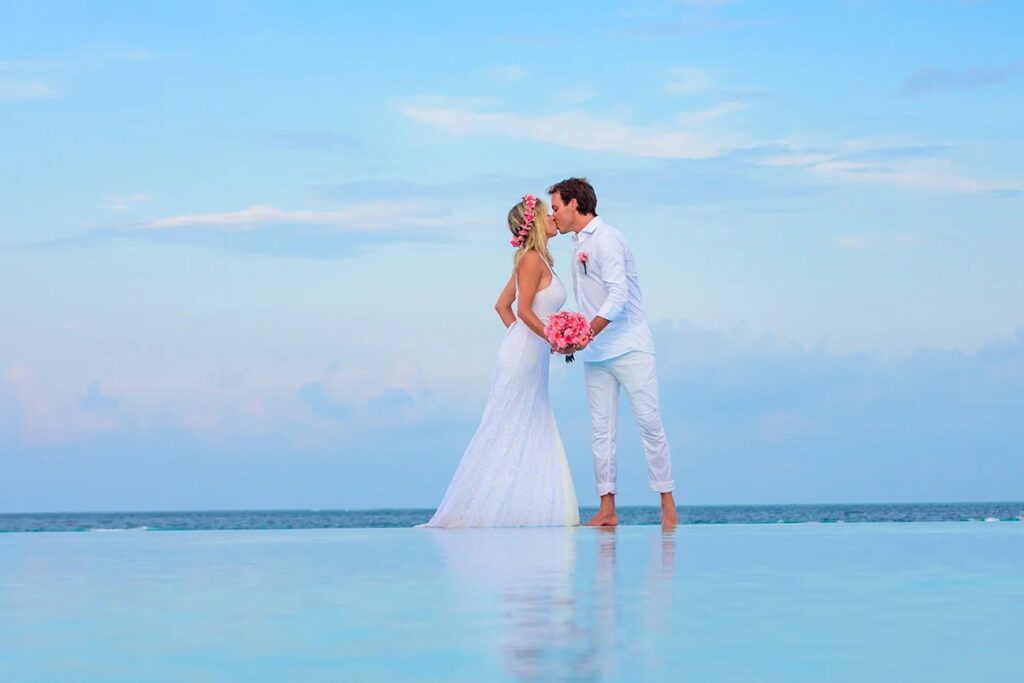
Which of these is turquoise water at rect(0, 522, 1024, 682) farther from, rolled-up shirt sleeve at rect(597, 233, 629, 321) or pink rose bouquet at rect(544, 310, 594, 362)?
rolled-up shirt sleeve at rect(597, 233, 629, 321)

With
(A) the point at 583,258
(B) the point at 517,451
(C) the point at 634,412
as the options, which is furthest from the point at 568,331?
(B) the point at 517,451

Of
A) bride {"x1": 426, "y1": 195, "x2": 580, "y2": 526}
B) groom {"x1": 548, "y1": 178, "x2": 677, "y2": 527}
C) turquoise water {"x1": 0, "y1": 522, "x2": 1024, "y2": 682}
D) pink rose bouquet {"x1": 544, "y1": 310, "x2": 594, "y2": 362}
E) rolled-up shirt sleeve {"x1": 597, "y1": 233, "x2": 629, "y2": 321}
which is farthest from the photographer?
bride {"x1": 426, "y1": 195, "x2": 580, "y2": 526}

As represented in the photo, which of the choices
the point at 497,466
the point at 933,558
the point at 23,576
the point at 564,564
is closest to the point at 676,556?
the point at 564,564

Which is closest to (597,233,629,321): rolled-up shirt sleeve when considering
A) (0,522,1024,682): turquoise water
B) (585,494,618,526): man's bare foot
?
(585,494,618,526): man's bare foot

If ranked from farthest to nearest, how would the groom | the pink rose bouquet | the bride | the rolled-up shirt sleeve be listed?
the bride
the groom
the rolled-up shirt sleeve
the pink rose bouquet

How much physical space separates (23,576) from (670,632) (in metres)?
3.49

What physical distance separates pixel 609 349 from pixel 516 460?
3.95 ft

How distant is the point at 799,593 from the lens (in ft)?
13.9

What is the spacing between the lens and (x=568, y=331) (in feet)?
30.3

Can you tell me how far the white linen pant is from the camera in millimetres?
9633

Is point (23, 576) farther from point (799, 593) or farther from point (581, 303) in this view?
point (581, 303)

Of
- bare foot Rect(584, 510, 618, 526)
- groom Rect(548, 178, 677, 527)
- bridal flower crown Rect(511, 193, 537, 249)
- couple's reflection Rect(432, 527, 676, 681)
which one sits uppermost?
bridal flower crown Rect(511, 193, 537, 249)

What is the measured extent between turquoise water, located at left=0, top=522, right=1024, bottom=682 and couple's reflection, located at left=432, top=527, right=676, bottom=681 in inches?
0.5

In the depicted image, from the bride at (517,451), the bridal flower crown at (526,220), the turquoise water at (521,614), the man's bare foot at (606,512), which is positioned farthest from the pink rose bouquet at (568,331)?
the turquoise water at (521,614)
